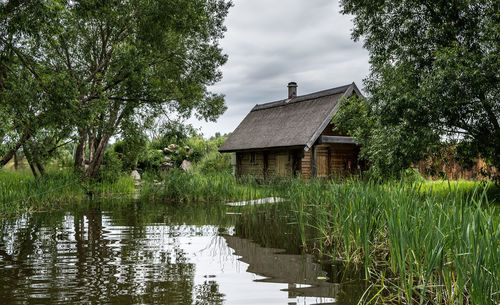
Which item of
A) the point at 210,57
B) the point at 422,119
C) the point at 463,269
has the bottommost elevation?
the point at 463,269

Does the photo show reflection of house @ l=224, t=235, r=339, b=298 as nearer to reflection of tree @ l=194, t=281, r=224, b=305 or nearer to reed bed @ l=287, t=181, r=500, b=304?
reed bed @ l=287, t=181, r=500, b=304

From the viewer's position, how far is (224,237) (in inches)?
227

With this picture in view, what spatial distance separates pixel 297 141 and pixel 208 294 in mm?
13077

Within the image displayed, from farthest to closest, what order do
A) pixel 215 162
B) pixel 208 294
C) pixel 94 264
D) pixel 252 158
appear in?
pixel 215 162
pixel 252 158
pixel 94 264
pixel 208 294

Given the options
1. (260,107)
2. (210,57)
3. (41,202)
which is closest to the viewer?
(41,202)

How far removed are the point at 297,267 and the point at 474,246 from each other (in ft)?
6.75

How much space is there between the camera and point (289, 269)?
13.2 feet

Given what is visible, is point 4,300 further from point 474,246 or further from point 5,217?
point 5,217

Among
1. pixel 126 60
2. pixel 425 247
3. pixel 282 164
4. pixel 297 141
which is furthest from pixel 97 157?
pixel 425 247

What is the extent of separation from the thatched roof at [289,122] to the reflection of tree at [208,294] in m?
12.2

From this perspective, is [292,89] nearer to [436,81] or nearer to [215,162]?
[215,162]

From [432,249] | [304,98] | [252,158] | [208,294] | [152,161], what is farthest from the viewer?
[152,161]

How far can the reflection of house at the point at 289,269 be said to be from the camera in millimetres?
3311

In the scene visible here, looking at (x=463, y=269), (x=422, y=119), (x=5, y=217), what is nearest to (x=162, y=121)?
(x=5, y=217)
